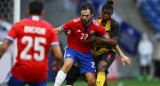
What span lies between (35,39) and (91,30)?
80.7 inches

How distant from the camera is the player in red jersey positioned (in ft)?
23.0

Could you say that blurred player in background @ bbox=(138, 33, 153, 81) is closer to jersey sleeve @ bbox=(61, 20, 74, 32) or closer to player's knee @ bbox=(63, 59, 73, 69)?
jersey sleeve @ bbox=(61, 20, 74, 32)

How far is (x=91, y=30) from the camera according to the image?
281 inches

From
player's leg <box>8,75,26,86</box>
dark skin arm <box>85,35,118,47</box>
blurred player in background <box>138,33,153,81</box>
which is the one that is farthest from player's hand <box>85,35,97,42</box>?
blurred player in background <box>138,33,153,81</box>

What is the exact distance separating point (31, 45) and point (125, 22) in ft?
40.7

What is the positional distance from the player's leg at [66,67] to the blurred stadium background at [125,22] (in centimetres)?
514

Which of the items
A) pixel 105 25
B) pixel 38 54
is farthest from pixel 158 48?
pixel 38 54

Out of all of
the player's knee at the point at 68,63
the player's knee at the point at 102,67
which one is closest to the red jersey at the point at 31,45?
the player's knee at the point at 68,63

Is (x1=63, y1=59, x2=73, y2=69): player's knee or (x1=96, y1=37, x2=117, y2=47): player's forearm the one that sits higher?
(x1=96, y1=37, x2=117, y2=47): player's forearm

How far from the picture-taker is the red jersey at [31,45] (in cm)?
527

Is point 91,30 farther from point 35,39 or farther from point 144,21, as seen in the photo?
point 144,21

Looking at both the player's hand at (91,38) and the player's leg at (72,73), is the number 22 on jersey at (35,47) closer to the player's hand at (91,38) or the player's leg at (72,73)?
the player's hand at (91,38)

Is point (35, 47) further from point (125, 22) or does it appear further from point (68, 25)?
point (125, 22)

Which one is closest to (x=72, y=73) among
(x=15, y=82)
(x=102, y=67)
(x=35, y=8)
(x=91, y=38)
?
(x=102, y=67)
